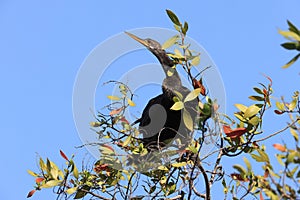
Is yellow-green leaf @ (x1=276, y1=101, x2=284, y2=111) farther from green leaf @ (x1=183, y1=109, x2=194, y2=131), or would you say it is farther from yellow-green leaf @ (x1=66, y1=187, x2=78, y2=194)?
yellow-green leaf @ (x1=66, y1=187, x2=78, y2=194)

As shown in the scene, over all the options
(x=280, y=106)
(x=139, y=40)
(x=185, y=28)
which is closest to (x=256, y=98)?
(x=280, y=106)

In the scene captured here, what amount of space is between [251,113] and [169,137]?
36.1 inches

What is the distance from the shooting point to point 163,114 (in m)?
3.89

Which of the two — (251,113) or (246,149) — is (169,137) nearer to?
(246,149)

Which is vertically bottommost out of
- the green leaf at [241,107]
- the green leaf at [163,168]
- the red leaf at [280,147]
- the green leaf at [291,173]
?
the green leaf at [291,173]

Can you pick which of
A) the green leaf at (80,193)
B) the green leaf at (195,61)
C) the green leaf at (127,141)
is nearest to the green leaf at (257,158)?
the green leaf at (195,61)

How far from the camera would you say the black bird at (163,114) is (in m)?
3.69

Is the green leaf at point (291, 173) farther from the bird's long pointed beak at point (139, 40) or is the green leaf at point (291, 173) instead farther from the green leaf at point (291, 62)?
the bird's long pointed beak at point (139, 40)

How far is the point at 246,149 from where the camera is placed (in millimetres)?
3135

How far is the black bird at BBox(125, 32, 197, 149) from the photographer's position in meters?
3.69

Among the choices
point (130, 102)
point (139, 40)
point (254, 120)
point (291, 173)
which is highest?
point (139, 40)

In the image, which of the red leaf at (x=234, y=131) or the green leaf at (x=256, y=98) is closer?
the red leaf at (x=234, y=131)

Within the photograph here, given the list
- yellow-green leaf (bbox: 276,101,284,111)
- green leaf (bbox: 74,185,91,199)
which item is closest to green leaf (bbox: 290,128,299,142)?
yellow-green leaf (bbox: 276,101,284,111)

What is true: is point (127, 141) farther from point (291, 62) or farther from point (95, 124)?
point (291, 62)
